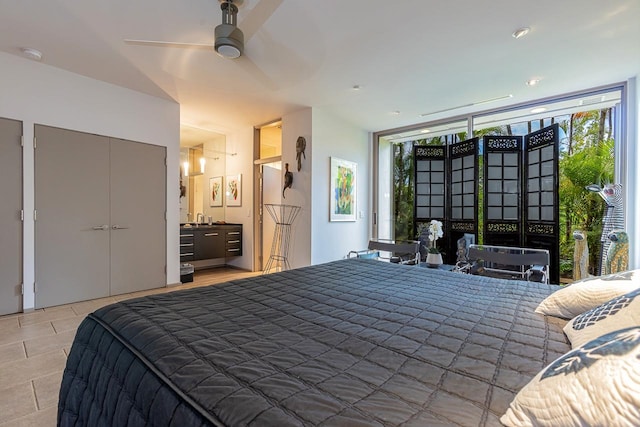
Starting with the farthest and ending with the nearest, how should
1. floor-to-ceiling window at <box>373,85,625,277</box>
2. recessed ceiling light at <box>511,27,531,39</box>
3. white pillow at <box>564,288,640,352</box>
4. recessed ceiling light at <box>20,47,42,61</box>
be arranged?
floor-to-ceiling window at <box>373,85,625,277</box> < recessed ceiling light at <box>20,47,42,61</box> < recessed ceiling light at <box>511,27,531,39</box> < white pillow at <box>564,288,640,352</box>

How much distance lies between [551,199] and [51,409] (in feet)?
16.4

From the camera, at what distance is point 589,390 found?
1.80 ft

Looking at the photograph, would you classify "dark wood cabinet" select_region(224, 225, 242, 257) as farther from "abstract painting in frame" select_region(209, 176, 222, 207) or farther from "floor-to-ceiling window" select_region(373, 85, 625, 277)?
"floor-to-ceiling window" select_region(373, 85, 625, 277)

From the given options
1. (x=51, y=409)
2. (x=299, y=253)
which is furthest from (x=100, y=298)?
(x=299, y=253)

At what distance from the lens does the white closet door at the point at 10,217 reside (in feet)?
10.00

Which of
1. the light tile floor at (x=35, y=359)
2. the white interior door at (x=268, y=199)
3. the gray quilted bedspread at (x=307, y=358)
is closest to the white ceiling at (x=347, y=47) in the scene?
the white interior door at (x=268, y=199)

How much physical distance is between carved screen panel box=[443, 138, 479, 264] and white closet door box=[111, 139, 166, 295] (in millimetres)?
4309

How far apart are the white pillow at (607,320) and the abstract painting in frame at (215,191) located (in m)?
6.14

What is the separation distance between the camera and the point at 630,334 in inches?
24.1

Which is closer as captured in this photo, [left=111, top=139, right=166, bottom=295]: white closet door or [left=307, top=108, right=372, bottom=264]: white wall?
[left=111, top=139, right=166, bottom=295]: white closet door

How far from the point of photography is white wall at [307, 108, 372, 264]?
451 centimetres

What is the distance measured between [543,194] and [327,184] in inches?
114

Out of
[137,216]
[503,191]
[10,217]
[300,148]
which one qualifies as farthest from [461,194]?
[10,217]

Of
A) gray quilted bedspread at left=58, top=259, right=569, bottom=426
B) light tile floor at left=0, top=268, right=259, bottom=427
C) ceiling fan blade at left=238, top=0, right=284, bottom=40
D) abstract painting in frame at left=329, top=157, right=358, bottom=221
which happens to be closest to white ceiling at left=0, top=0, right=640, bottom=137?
ceiling fan blade at left=238, top=0, right=284, bottom=40
